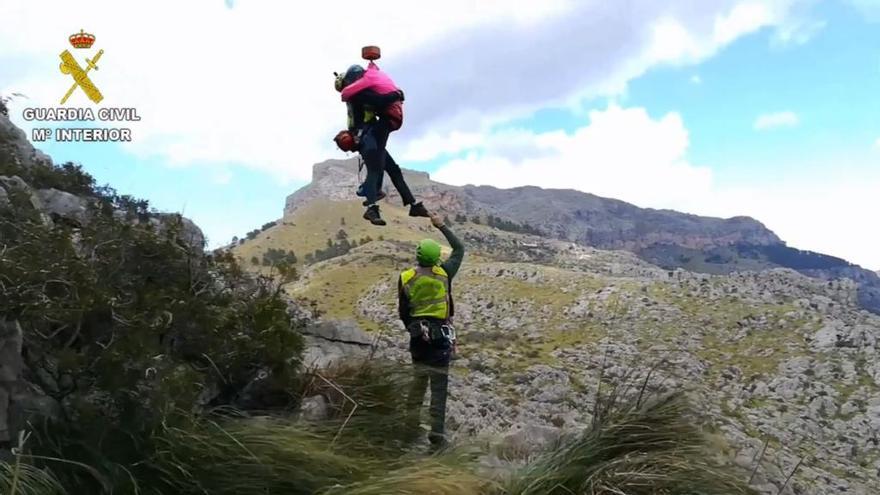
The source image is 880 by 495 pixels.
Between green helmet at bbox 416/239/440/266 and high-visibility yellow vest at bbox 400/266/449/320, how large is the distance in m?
0.07

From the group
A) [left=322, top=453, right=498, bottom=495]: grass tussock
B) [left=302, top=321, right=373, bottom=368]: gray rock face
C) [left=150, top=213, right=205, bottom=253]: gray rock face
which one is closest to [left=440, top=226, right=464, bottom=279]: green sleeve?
[left=302, top=321, right=373, bottom=368]: gray rock face

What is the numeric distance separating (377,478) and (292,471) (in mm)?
525

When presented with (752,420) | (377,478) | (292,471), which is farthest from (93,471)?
(752,420)

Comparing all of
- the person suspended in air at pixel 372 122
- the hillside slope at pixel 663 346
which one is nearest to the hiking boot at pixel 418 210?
the person suspended in air at pixel 372 122

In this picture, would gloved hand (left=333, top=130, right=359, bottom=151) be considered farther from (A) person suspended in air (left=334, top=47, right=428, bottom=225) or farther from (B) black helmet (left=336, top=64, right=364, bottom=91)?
(B) black helmet (left=336, top=64, right=364, bottom=91)

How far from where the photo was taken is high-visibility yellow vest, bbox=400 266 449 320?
6.61m

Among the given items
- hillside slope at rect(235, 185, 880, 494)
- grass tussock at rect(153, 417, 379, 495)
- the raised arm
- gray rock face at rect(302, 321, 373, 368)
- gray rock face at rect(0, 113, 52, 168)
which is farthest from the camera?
hillside slope at rect(235, 185, 880, 494)

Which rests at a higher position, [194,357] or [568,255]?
[568,255]

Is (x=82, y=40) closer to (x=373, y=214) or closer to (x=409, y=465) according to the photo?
(x=373, y=214)

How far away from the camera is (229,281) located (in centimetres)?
697

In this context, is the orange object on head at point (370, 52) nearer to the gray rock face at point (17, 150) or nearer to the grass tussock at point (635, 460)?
the grass tussock at point (635, 460)

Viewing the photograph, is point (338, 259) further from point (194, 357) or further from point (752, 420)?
point (194, 357)

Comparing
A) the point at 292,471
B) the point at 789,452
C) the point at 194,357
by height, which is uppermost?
the point at 194,357

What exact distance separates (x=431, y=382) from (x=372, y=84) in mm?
2564
